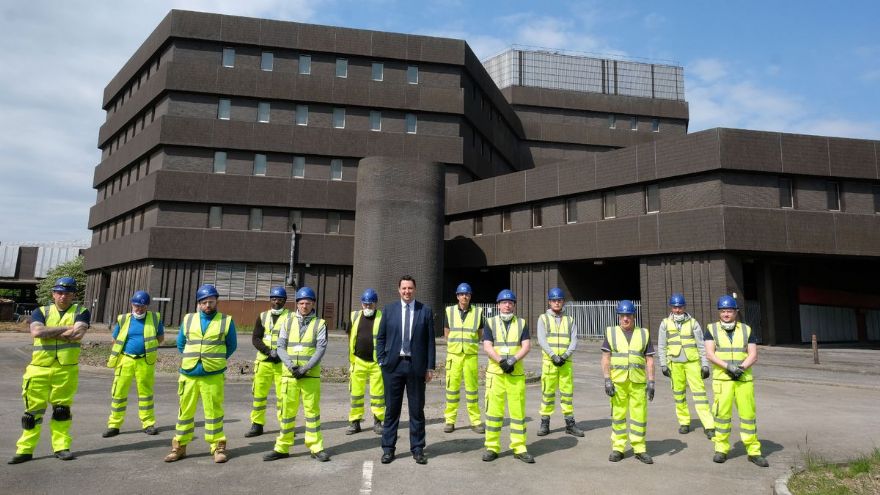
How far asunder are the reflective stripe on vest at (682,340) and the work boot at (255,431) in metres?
6.69

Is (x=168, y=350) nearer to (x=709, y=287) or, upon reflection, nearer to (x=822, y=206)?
(x=709, y=287)

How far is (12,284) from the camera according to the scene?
71.0 m

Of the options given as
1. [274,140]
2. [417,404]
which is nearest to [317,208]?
[274,140]

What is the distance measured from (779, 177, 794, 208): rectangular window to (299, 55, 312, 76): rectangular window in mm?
29809

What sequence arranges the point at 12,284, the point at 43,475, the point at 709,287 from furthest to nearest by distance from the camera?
the point at 12,284, the point at 709,287, the point at 43,475

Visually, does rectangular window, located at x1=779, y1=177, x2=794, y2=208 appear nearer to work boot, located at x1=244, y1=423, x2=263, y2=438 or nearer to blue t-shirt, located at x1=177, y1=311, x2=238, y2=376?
work boot, located at x1=244, y1=423, x2=263, y2=438

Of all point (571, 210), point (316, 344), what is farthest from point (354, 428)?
point (571, 210)

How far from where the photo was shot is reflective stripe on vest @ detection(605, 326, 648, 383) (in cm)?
707

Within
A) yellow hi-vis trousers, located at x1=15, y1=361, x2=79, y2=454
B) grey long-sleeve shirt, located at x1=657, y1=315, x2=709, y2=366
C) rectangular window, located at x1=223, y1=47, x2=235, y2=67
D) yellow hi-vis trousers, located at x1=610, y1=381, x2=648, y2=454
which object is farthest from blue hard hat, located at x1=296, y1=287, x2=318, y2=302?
rectangular window, located at x1=223, y1=47, x2=235, y2=67

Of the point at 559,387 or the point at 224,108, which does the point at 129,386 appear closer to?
the point at 559,387

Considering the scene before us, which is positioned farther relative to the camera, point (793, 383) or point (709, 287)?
point (709, 287)

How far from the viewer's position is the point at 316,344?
22.8 feet

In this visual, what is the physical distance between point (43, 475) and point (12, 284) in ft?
276

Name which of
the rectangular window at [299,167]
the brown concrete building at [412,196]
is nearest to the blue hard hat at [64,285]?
the brown concrete building at [412,196]
